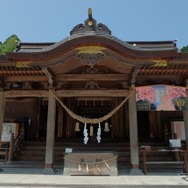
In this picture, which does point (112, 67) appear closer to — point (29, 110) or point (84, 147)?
point (84, 147)

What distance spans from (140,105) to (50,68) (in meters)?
3.94

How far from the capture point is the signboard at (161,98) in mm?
8281

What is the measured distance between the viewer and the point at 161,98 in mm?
8383

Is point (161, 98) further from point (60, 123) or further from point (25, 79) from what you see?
point (60, 123)

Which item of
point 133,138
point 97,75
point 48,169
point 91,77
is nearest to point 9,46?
point 91,77

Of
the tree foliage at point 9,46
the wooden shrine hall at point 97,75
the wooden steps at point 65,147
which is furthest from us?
the tree foliage at point 9,46

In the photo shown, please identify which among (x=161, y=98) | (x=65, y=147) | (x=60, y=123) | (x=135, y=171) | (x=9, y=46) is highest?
(x=9, y=46)

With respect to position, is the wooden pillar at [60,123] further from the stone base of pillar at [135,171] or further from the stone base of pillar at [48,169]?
the stone base of pillar at [135,171]

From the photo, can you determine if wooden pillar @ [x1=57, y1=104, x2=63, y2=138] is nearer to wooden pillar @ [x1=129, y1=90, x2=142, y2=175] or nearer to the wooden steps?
the wooden steps

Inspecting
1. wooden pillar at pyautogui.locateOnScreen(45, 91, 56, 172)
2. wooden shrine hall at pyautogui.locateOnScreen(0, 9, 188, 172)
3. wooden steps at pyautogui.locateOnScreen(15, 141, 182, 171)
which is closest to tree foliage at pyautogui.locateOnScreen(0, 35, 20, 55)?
wooden shrine hall at pyautogui.locateOnScreen(0, 9, 188, 172)

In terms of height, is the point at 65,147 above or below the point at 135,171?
above

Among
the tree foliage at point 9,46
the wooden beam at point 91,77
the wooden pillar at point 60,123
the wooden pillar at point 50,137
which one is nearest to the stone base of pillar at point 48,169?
the wooden pillar at point 50,137

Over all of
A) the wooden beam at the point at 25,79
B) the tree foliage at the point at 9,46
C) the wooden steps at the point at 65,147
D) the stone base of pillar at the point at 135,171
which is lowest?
the stone base of pillar at the point at 135,171

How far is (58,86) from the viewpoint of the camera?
8.81 m
